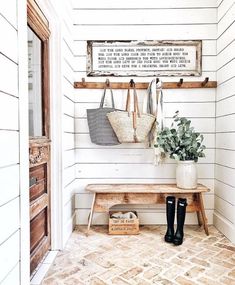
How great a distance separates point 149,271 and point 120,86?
5.48ft

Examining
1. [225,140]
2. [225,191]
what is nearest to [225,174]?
[225,191]

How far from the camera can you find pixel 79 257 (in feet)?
6.48

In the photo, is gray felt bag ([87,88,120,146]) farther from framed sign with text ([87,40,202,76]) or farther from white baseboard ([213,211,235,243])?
white baseboard ([213,211,235,243])

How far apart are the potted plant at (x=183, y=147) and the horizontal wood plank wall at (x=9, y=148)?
1497 mm

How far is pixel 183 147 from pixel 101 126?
769 mm

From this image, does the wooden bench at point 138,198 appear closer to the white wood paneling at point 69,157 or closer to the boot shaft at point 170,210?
the boot shaft at point 170,210

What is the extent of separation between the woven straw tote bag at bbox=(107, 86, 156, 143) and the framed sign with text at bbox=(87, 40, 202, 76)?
1.75 feet

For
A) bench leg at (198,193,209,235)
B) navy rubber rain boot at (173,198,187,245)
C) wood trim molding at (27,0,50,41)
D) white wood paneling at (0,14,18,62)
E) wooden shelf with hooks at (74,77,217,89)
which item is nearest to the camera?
white wood paneling at (0,14,18,62)

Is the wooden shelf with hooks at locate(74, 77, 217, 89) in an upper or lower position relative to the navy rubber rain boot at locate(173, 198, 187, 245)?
upper

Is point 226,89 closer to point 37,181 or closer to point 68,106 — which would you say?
point 68,106

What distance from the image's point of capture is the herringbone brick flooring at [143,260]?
167cm

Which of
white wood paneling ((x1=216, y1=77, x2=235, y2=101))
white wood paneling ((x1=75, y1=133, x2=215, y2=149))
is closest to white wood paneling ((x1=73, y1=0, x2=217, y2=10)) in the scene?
white wood paneling ((x1=216, y1=77, x2=235, y2=101))

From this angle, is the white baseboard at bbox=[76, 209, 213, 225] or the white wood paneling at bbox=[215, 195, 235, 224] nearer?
the white wood paneling at bbox=[215, 195, 235, 224]

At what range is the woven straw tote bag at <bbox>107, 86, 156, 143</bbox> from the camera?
7.73ft
